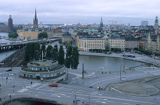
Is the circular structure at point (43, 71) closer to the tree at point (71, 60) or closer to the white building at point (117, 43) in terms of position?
the tree at point (71, 60)

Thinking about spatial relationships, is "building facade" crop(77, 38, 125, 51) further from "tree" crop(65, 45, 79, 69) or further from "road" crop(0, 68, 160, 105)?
"road" crop(0, 68, 160, 105)

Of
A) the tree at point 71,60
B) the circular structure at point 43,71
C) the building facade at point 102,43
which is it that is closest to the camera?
the circular structure at point 43,71

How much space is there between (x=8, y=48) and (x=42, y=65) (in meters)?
58.5

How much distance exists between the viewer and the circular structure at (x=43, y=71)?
31.0m

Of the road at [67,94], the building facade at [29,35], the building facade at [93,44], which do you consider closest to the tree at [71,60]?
the road at [67,94]

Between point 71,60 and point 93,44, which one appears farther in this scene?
point 93,44

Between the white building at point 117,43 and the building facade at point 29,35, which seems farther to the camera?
the building facade at point 29,35

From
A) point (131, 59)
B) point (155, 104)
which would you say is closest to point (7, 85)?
point (155, 104)

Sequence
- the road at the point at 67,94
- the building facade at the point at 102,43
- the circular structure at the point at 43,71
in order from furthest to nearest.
A: the building facade at the point at 102,43 < the circular structure at the point at 43,71 < the road at the point at 67,94

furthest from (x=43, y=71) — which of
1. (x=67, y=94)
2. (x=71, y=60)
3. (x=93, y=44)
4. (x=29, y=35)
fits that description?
(x=29, y=35)

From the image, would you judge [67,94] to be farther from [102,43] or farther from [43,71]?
[102,43]

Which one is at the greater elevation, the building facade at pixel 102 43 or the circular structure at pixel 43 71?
the circular structure at pixel 43 71

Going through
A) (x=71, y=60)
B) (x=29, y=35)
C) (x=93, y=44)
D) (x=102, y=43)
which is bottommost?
(x=93, y=44)

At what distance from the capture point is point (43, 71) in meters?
31.2
